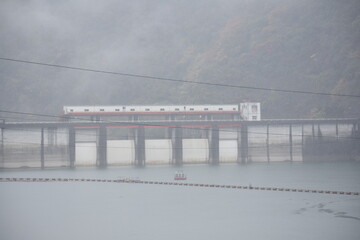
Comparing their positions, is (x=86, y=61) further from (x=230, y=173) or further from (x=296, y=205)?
(x=296, y=205)

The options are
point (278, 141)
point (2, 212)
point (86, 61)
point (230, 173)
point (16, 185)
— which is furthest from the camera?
point (86, 61)

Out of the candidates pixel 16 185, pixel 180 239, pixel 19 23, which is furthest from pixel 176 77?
pixel 180 239

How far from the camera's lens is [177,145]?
236 feet

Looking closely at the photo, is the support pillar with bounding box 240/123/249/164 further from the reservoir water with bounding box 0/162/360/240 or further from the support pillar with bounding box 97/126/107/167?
the support pillar with bounding box 97/126/107/167

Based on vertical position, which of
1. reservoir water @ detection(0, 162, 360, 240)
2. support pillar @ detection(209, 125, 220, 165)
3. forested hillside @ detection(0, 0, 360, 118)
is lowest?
reservoir water @ detection(0, 162, 360, 240)

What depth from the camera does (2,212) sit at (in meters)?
38.2

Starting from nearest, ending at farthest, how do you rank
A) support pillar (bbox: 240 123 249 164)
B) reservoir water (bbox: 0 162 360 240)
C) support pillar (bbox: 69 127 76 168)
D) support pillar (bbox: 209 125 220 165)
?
reservoir water (bbox: 0 162 360 240) < support pillar (bbox: 69 127 76 168) < support pillar (bbox: 209 125 220 165) < support pillar (bbox: 240 123 249 164)

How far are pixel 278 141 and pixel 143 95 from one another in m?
48.0

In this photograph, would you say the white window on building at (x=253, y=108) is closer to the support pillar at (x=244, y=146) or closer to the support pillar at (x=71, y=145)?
the support pillar at (x=244, y=146)

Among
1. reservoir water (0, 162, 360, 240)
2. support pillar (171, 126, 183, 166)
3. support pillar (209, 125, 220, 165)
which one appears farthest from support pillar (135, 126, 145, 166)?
reservoir water (0, 162, 360, 240)

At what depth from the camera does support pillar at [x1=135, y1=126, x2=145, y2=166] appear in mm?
71500

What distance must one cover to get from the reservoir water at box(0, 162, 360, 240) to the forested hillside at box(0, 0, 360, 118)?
127ft

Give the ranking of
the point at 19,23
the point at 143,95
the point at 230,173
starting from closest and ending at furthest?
the point at 230,173, the point at 143,95, the point at 19,23

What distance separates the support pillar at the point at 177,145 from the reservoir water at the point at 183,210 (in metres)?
11.8
